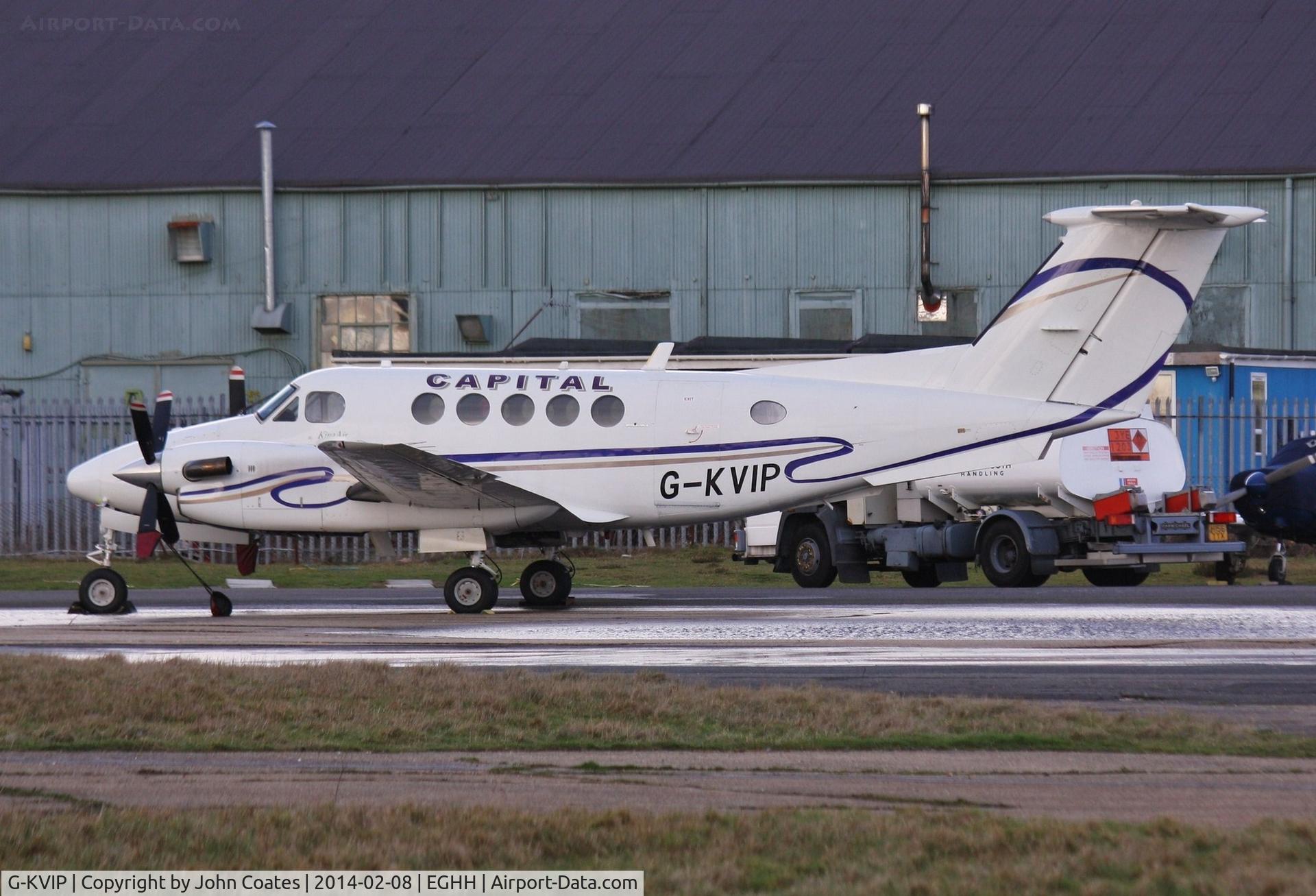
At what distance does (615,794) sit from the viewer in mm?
7461

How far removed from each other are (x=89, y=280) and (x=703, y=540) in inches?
721

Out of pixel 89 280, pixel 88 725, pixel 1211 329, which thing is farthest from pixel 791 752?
pixel 89 280

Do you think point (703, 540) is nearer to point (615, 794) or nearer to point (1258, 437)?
point (1258, 437)

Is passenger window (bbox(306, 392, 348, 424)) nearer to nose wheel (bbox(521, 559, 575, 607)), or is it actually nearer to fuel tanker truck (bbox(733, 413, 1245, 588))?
nose wheel (bbox(521, 559, 575, 607))

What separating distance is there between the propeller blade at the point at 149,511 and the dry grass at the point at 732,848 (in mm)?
12697

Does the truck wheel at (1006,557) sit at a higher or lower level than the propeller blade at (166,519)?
lower

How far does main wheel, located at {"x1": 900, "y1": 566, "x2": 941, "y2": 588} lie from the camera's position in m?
24.0

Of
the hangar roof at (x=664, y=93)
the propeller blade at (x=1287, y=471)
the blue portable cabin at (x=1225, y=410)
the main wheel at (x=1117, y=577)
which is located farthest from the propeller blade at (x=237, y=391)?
the hangar roof at (x=664, y=93)

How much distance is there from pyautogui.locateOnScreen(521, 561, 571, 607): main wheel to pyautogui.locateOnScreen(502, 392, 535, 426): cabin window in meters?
1.79

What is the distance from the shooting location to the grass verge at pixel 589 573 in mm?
25688

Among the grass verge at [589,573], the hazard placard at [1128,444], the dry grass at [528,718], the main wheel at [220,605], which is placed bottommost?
the grass verge at [589,573]

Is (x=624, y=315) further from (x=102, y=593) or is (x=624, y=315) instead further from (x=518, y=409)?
(x=102, y=593)

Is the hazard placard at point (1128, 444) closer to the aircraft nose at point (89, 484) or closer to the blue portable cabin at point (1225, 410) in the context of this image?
the blue portable cabin at point (1225, 410)

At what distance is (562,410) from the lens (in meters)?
19.5
